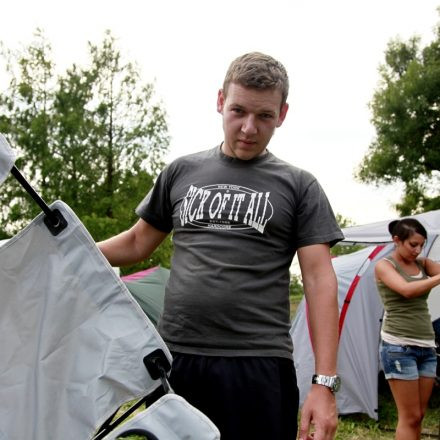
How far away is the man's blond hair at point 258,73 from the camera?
6.04 ft

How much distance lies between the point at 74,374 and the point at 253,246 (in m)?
0.63

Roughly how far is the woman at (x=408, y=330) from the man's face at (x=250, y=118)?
7.91 feet

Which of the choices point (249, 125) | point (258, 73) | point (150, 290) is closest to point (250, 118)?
point (249, 125)

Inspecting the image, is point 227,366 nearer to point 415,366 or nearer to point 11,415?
point 11,415

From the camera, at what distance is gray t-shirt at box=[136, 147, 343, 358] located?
72.6 inches

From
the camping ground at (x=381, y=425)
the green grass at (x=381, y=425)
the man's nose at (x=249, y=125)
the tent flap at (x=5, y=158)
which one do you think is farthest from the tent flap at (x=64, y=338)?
the green grass at (x=381, y=425)

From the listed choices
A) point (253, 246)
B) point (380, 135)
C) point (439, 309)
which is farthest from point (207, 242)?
point (380, 135)

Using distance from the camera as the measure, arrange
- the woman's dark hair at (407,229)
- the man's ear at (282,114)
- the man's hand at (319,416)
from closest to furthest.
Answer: the man's hand at (319,416) → the man's ear at (282,114) → the woman's dark hair at (407,229)

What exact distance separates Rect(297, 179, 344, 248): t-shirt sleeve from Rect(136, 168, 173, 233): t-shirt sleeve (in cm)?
45

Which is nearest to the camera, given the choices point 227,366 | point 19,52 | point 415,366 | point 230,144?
point 227,366

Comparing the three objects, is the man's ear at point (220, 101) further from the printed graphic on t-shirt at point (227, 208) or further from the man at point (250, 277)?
the printed graphic on t-shirt at point (227, 208)

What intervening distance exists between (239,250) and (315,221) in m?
0.24

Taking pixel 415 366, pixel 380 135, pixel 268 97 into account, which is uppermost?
pixel 268 97

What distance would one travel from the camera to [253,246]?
1.88 m
